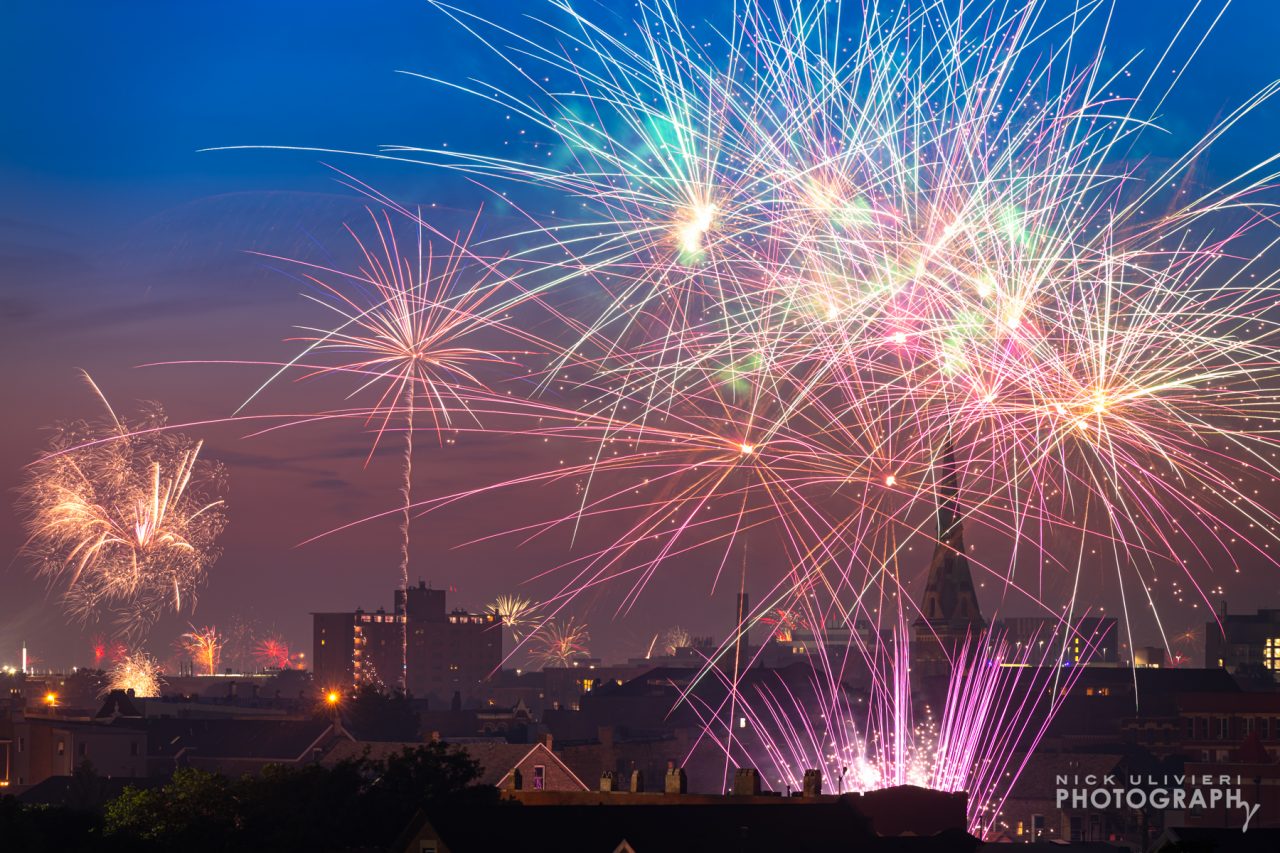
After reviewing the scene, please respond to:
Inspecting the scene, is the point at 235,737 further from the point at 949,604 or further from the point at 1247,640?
the point at 1247,640

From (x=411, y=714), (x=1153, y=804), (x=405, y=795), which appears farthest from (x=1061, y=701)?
(x=405, y=795)

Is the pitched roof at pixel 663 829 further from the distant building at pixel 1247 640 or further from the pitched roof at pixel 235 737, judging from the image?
the distant building at pixel 1247 640

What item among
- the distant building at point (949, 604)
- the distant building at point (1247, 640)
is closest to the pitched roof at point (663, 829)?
the distant building at point (949, 604)

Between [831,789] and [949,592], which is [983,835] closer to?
[831,789]

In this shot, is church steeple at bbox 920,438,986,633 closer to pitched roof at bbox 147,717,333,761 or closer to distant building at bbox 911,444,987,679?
distant building at bbox 911,444,987,679

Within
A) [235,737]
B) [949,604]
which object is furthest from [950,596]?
[235,737]

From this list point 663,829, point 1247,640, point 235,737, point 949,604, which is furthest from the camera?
point 1247,640

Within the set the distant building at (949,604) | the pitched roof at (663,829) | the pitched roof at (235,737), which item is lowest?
the pitched roof at (663,829)

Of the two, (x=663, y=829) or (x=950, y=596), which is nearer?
(x=663, y=829)

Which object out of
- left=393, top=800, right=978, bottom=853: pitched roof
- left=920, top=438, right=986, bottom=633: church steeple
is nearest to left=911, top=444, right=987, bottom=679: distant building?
left=920, top=438, right=986, bottom=633: church steeple

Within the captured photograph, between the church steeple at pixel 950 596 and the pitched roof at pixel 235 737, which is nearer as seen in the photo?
the pitched roof at pixel 235 737

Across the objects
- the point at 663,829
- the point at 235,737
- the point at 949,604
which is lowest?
the point at 663,829

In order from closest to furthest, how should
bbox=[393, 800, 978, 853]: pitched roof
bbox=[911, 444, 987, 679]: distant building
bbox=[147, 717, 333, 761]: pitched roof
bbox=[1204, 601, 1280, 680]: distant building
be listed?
bbox=[393, 800, 978, 853]: pitched roof
bbox=[147, 717, 333, 761]: pitched roof
bbox=[911, 444, 987, 679]: distant building
bbox=[1204, 601, 1280, 680]: distant building
